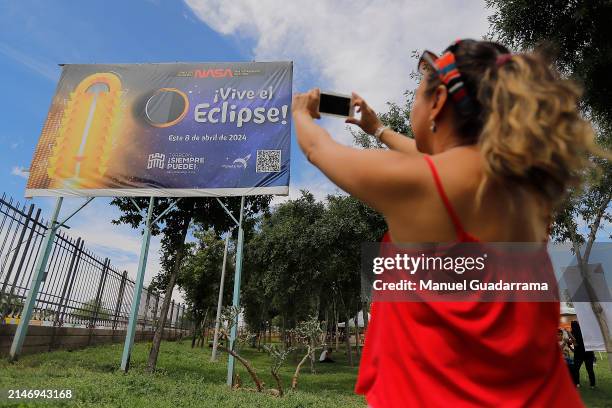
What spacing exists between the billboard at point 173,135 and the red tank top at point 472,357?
31.2 feet

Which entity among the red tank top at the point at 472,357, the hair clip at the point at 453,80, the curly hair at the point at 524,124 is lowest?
the red tank top at the point at 472,357

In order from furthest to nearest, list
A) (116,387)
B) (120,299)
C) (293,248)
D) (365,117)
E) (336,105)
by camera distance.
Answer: (293,248) → (120,299) → (116,387) → (365,117) → (336,105)

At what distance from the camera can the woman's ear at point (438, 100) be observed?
1038mm

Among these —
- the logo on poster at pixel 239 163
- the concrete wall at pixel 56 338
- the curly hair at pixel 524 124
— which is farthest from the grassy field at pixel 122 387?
the curly hair at pixel 524 124

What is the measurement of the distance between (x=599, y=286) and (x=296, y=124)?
1360 centimetres

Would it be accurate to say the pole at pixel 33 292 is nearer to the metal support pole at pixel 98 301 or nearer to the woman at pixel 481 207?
the metal support pole at pixel 98 301

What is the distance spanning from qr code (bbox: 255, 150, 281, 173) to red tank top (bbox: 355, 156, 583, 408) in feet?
31.8

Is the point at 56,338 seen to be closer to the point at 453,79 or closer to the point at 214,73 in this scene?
the point at 214,73

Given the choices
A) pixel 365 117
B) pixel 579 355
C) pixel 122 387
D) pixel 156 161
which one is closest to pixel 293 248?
pixel 156 161

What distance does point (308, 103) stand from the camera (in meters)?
1.35

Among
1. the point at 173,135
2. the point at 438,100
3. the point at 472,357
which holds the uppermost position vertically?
the point at 173,135

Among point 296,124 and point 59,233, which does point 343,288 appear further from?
point 296,124

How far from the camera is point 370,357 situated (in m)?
1.07

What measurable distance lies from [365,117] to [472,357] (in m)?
0.99
